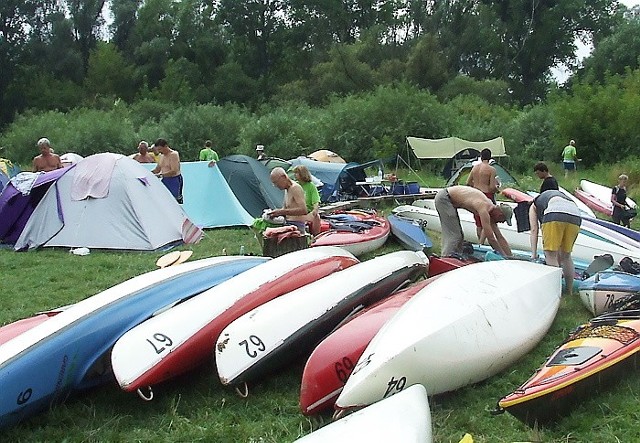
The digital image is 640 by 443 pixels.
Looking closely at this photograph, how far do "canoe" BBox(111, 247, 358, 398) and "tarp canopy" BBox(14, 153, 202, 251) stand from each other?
3.71 meters

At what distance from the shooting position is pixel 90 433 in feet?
12.3

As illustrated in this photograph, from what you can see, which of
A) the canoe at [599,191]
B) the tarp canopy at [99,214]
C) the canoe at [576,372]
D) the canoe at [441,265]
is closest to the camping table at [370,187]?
the canoe at [599,191]

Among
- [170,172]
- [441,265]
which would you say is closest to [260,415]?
[441,265]

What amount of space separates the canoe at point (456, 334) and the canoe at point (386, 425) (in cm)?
24

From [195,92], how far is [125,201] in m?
30.9

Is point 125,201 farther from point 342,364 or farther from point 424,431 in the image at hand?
point 424,431

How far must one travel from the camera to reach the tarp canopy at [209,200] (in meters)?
10.2

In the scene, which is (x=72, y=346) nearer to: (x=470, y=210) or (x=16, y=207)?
(x=470, y=210)

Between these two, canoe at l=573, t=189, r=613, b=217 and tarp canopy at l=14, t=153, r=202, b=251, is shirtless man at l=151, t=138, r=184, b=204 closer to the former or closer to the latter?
tarp canopy at l=14, t=153, r=202, b=251

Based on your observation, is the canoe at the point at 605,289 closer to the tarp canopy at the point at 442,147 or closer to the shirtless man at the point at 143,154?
the shirtless man at the point at 143,154

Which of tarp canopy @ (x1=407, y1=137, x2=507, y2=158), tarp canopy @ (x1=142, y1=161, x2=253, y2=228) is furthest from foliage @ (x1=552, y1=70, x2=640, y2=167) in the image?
tarp canopy @ (x1=142, y1=161, x2=253, y2=228)

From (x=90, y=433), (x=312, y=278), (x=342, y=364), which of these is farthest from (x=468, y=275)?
(x=90, y=433)

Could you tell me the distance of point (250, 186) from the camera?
1096 cm

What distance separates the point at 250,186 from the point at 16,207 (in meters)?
3.56
